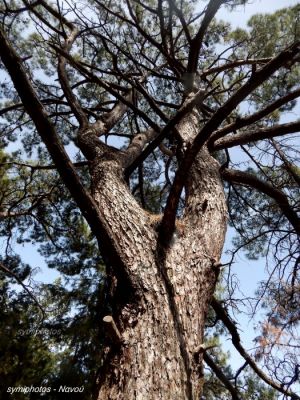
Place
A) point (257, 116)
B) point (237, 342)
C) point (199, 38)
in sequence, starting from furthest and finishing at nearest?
point (199, 38) → point (237, 342) → point (257, 116)

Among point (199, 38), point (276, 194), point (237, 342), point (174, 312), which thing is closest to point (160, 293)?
point (174, 312)

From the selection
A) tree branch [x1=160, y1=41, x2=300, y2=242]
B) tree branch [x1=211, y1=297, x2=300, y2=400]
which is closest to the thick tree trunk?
tree branch [x1=160, y1=41, x2=300, y2=242]

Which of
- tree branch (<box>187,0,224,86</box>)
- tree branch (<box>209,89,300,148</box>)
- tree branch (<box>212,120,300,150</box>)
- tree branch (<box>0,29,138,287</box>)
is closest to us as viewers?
tree branch (<box>0,29,138,287</box>)

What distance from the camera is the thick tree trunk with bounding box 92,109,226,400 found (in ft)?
4.62

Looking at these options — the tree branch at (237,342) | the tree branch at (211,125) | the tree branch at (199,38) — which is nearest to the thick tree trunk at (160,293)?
the tree branch at (211,125)

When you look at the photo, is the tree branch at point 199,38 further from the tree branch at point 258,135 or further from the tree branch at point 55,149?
the tree branch at point 55,149

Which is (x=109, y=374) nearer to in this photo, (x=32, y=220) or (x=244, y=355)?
(x=244, y=355)

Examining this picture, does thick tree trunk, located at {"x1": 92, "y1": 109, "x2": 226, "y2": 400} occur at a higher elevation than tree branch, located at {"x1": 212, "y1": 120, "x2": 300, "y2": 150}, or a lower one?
lower

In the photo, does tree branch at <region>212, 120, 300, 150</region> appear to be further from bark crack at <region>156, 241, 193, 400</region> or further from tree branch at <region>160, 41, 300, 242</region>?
bark crack at <region>156, 241, 193, 400</region>

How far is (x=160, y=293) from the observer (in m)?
1.69

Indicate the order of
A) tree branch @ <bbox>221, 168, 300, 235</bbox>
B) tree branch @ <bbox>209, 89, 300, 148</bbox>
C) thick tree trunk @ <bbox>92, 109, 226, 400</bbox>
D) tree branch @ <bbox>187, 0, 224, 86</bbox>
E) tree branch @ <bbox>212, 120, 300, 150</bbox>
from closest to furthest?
1. thick tree trunk @ <bbox>92, 109, 226, 400</bbox>
2. tree branch @ <bbox>209, 89, 300, 148</bbox>
3. tree branch @ <bbox>212, 120, 300, 150</bbox>
4. tree branch @ <bbox>221, 168, 300, 235</bbox>
5. tree branch @ <bbox>187, 0, 224, 86</bbox>

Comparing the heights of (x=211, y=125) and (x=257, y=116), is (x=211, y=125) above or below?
below

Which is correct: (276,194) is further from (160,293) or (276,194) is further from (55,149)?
(55,149)

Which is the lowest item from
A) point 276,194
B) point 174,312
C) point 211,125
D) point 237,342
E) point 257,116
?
point 174,312
